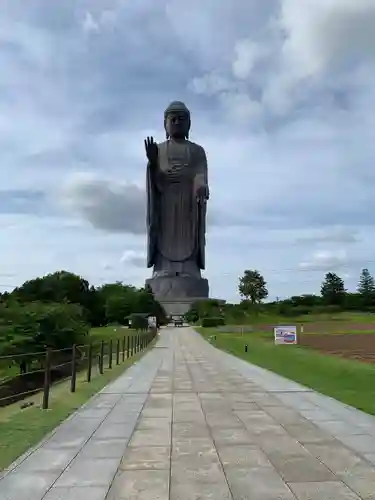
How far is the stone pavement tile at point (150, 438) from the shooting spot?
20.9 feet

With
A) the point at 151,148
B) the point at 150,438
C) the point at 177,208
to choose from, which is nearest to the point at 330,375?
the point at 150,438

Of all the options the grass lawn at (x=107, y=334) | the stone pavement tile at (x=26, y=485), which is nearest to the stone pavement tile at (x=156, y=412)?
the stone pavement tile at (x=26, y=485)

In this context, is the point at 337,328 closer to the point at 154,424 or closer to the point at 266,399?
the point at 266,399

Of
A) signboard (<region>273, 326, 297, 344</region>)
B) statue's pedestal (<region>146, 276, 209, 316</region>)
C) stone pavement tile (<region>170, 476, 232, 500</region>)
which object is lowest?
stone pavement tile (<region>170, 476, 232, 500</region>)

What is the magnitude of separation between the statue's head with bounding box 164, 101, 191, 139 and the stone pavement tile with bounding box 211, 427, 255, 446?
69.6m

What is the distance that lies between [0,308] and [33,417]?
63.0 ft

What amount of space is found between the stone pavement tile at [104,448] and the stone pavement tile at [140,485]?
750 mm

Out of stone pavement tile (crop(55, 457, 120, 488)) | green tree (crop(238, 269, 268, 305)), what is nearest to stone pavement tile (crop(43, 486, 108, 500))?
stone pavement tile (crop(55, 457, 120, 488))

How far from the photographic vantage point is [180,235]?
258ft

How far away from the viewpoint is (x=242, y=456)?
18.6ft

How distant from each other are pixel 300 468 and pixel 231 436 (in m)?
1.67

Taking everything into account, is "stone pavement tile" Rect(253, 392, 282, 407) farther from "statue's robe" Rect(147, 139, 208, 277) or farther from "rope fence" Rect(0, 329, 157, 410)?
"statue's robe" Rect(147, 139, 208, 277)

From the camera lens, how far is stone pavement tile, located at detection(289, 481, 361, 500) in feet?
14.1

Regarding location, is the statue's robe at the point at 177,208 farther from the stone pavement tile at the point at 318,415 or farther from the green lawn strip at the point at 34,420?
the stone pavement tile at the point at 318,415
